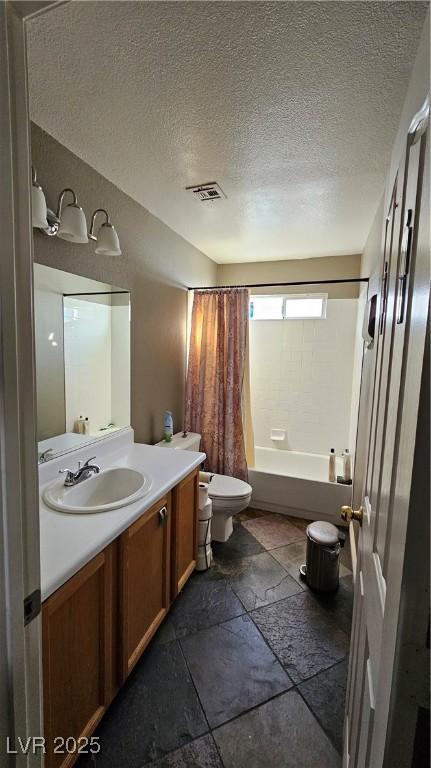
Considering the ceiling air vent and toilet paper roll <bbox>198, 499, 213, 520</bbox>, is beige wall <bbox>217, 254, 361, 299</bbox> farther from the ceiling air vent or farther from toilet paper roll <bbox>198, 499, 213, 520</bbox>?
toilet paper roll <bbox>198, 499, 213, 520</bbox>

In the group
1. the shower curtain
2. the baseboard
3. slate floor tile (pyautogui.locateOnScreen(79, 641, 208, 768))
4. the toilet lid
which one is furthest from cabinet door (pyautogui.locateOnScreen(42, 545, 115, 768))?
the baseboard

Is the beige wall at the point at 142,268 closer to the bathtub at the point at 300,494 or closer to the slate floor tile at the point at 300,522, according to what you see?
the bathtub at the point at 300,494

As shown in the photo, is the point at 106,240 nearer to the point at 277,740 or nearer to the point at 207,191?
the point at 207,191

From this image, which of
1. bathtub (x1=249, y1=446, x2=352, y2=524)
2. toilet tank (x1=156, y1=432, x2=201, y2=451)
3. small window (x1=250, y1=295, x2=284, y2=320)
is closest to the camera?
toilet tank (x1=156, y1=432, x2=201, y2=451)

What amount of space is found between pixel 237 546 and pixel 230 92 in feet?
8.59

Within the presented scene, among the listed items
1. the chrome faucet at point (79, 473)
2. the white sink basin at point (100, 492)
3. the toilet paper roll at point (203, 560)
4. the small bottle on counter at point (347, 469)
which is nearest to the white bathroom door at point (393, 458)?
the white sink basin at point (100, 492)

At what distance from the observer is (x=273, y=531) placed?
8.82 feet

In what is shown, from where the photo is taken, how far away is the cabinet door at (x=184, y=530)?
5.75 feet

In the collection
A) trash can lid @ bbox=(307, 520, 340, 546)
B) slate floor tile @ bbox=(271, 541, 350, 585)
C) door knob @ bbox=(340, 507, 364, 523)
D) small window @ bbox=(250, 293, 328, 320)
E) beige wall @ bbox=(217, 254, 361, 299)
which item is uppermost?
beige wall @ bbox=(217, 254, 361, 299)

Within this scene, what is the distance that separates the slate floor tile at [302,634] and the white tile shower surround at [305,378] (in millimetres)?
1791

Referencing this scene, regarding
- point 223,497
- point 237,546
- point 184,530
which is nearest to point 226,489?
point 223,497

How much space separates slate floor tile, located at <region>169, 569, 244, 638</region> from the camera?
175cm

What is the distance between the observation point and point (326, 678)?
4.86 ft

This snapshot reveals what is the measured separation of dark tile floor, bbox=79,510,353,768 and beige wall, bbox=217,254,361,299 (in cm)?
259
